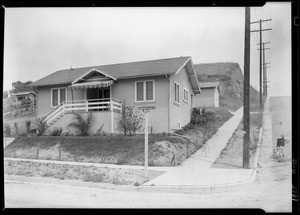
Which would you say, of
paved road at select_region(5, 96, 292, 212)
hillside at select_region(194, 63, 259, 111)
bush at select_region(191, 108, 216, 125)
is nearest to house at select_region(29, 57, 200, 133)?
bush at select_region(191, 108, 216, 125)

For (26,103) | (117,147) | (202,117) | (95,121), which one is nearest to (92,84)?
(95,121)

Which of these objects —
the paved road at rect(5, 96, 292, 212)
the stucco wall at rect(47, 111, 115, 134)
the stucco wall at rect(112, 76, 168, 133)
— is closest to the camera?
the paved road at rect(5, 96, 292, 212)

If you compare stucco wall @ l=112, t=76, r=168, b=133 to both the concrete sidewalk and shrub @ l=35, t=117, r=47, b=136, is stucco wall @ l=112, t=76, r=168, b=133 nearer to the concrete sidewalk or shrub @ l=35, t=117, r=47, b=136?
the concrete sidewalk

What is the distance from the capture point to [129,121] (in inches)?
388

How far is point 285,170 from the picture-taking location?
7.23 meters

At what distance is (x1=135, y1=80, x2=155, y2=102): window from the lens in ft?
34.7

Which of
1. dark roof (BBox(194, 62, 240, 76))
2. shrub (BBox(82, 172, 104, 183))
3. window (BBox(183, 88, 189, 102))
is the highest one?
dark roof (BBox(194, 62, 240, 76))

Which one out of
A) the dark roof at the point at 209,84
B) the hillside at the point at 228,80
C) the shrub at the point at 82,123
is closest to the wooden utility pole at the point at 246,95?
the hillside at the point at 228,80

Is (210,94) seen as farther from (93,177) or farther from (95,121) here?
(93,177)

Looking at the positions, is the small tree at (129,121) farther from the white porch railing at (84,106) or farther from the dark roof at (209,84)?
the dark roof at (209,84)

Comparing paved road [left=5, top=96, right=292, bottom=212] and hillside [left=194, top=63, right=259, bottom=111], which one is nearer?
paved road [left=5, top=96, right=292, bottom=212]

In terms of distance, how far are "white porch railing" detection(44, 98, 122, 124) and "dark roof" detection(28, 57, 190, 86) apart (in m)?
0.59

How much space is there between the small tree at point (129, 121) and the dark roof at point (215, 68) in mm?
1811

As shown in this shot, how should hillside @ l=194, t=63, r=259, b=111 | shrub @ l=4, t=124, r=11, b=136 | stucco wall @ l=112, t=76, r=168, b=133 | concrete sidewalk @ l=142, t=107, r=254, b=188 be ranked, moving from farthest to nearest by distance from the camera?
1. stucco wall @ l=112, t=76, r=168, b=133
2. hillside @ l=194, t=63, r=259, b=111
3. concrete sidewalk @ l=142, t=107, r=254, b=188
4. shrub @ l=4, t=124, r=11, b=136
